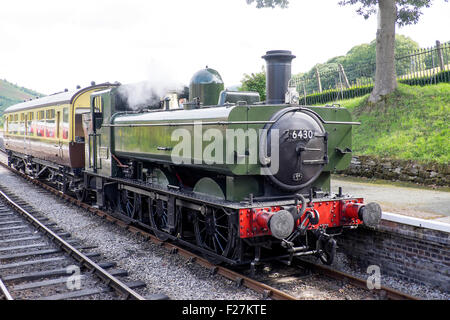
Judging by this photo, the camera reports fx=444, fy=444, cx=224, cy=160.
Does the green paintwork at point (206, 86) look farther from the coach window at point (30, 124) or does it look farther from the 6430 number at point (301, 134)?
the coach window at point (30, 124)

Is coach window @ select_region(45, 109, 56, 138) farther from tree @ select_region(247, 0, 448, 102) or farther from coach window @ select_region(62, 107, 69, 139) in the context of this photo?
tree @ select_region(247, 0, 448, 102)

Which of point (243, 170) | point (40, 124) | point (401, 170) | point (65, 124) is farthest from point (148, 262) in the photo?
point (40, 124)

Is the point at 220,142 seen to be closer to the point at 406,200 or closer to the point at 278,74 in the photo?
the point at 278,74

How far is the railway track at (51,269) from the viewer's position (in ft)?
17.9

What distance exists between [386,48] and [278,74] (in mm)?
8783

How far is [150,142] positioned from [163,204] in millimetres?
1097

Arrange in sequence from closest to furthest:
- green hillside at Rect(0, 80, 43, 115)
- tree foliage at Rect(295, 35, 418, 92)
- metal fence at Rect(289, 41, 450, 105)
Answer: metal fence at Rect(289, 41, 450, 105) → tree foliage at Rect(295, 35, 418, 92) → green hillside at Rect(0, 80, 43, 115)

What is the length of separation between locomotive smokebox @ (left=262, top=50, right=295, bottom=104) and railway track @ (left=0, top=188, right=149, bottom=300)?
3.17 m

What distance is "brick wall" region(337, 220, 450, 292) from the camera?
226 inches

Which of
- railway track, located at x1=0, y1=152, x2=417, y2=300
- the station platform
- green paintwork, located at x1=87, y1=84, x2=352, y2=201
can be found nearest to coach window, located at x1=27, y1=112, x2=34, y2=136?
green paintwork, located at x1=87, y1=84, x2=352, y2=201

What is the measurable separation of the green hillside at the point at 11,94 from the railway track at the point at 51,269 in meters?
83.5

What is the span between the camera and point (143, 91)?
9.29 metres
